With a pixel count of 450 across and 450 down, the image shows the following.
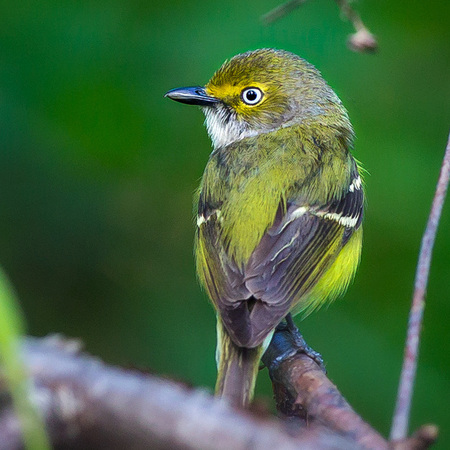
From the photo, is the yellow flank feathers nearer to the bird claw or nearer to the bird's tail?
the bird claw

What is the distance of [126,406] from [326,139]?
4136 millimetres

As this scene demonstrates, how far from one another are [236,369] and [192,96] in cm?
216

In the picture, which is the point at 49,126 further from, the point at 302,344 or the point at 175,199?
the point at 302,344

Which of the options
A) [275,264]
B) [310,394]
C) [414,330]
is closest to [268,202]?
[275,264]

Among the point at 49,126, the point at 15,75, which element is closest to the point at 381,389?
the point at 49,126

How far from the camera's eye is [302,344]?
171 inches

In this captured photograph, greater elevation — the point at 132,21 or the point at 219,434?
the point at 132,21

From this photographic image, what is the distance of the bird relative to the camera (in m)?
3.95

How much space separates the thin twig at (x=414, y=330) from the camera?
1.82 metres

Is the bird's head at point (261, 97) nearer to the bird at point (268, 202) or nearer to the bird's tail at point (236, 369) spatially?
the bird at point (268, 202)

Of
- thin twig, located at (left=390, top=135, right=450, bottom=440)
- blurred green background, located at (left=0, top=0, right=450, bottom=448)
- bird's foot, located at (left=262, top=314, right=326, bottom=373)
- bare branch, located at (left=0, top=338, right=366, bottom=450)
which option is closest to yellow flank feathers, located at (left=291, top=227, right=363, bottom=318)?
bird's foot, located at (left=262, top=314, right=326, bottom=373)

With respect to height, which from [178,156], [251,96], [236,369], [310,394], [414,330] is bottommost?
[236,369]

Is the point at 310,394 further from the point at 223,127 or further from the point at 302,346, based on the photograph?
the point at 223,127

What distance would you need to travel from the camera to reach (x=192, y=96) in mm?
5242
